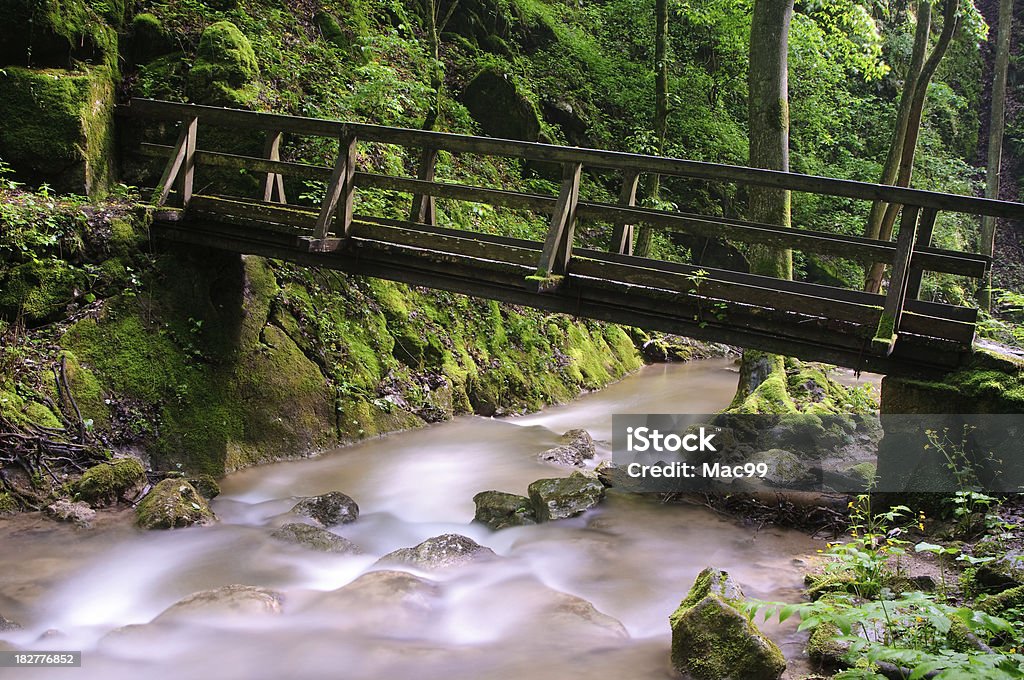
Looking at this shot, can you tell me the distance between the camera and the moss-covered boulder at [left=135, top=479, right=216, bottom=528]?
19.7ft

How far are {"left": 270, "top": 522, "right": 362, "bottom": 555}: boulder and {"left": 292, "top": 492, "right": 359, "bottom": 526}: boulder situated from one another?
324 millimetres

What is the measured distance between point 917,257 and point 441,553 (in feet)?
14.1

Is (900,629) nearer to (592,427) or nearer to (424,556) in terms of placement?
(424,556)

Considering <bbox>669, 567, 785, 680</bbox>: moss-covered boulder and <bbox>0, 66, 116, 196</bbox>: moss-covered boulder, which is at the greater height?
<bbox>0, 66, 116, 196</bbox>: moss-covered boulder

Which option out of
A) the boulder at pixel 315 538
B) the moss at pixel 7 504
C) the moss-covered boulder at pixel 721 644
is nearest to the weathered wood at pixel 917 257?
the moss-covered boulder at pixel 721 644

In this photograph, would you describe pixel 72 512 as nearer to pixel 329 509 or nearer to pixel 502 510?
pixel 329 509

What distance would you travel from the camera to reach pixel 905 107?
556 inches

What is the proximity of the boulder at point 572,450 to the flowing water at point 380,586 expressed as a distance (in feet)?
2.71

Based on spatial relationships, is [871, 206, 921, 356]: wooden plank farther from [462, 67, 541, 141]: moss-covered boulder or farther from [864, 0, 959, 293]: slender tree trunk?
[462, 67, 541, 141]: moss-covered boulder

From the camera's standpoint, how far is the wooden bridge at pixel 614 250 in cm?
560

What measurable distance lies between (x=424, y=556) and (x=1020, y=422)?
4469 millimetres

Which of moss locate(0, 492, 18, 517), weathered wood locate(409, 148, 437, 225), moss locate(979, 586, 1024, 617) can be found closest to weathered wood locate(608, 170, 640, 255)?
weathered wood locate(409, 148, 437, 225)

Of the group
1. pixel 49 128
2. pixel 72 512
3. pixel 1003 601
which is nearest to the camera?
pixel 1003 601

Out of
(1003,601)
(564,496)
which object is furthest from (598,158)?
(1003,601)
